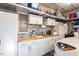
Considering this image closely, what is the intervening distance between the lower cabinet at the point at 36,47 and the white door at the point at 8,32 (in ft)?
0.94

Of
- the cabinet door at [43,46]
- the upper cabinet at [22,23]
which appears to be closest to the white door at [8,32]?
the upper cabinet at [22,23]

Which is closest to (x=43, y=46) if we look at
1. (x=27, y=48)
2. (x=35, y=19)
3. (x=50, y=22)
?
(x=27, y=48)

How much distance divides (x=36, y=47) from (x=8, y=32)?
1223mm

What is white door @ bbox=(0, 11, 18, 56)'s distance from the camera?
78.2 inches

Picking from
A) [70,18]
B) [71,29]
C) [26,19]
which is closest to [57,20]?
[70,18]

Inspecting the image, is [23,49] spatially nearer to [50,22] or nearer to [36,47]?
[36,47]

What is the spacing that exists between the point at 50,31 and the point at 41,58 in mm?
3118

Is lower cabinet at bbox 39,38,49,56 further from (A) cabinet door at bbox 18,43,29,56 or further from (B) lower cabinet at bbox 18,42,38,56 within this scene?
(A) cabinet door at bbox 18,43,29,56

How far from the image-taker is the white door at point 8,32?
6.51 ft

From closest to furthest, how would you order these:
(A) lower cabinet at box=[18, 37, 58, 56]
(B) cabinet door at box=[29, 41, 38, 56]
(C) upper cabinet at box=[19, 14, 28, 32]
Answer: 1. (A) lower cabinet at box=[18, 37, 58, 56]
2. (B) cabinet door at box=[29, 41, 38, 56]
3. (C) upper cabinet at box=[19, 14, 28, 32]

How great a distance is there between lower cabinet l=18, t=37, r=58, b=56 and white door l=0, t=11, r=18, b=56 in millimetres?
287

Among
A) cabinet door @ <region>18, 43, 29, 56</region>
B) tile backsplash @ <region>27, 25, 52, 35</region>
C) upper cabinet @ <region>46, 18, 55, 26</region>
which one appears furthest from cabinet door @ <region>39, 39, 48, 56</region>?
upper cabinet @ <region>46, 18, 55, 26</region>

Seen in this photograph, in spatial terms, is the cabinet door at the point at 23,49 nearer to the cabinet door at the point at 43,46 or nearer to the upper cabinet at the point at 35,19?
the cabinet door at the point at 43,46

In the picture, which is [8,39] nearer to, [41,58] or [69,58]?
[41,58]
